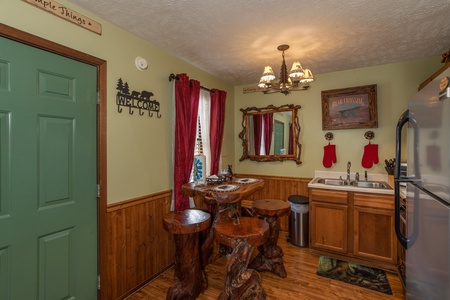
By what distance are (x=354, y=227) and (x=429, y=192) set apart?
1839 millimetres

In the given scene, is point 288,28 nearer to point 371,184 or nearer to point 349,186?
point 349,186

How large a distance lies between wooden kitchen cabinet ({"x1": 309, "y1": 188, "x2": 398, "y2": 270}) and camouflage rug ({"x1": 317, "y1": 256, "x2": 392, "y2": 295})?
0.27 feet

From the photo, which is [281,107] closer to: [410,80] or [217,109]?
[217,109]

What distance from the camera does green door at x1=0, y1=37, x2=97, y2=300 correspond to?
1.42 metres

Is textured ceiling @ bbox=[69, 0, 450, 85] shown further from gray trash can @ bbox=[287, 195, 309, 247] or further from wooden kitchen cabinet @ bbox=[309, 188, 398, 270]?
gray trash can @ bbox=[287, 195, 309, 247]

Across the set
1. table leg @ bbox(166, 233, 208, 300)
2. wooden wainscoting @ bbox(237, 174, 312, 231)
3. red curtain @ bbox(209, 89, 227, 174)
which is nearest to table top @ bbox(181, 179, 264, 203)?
table leg @ bbox(166, 233, 208, 300)

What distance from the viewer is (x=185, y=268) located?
2016 millimetres

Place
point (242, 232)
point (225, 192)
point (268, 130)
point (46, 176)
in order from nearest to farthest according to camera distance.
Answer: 1. point (46, 176)
2. point (242, 232)
3. point (225, 192)
4. point (268, 130)

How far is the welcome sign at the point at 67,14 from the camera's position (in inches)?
60.6

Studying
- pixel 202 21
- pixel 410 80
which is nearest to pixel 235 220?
pixel 202 21

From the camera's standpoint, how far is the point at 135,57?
7.28 ft

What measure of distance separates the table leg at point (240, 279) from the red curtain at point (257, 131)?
8.45ft

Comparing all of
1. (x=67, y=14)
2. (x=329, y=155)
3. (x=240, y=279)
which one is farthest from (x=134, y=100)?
(x=329, y=155)

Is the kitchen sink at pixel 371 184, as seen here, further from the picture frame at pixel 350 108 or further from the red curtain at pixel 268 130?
the red curtain at pixel 268 130
